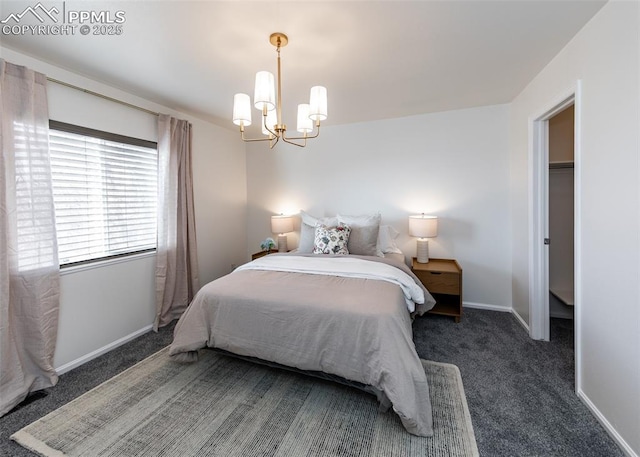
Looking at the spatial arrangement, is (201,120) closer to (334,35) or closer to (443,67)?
(334,35)

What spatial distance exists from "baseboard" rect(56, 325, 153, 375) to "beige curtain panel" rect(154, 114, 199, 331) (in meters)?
0.14

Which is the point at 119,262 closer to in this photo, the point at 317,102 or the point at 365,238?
the point at 317,102

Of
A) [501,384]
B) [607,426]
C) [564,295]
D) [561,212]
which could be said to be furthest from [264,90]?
[564,295]

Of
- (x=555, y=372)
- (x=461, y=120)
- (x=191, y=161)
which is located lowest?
(x=555, y=372)

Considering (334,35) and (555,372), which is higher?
(334,35)

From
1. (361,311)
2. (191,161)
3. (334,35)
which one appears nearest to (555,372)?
(361,311)

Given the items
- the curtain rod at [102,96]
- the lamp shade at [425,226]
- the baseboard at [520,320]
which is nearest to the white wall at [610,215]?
the baseboard at [520,320]

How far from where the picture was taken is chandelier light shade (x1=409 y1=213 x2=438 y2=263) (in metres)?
3.04

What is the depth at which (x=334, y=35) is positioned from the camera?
1.74 meters

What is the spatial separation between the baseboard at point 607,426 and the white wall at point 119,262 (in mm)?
3634

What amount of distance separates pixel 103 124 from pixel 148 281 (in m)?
1.56

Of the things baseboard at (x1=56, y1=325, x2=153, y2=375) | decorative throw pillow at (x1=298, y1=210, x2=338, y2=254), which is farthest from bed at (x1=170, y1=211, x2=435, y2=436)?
baseboard at (x1=56, y1=325, x2=153, y2=375)

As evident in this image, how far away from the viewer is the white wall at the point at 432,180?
3096 millimetres

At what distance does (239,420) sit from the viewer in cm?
159
